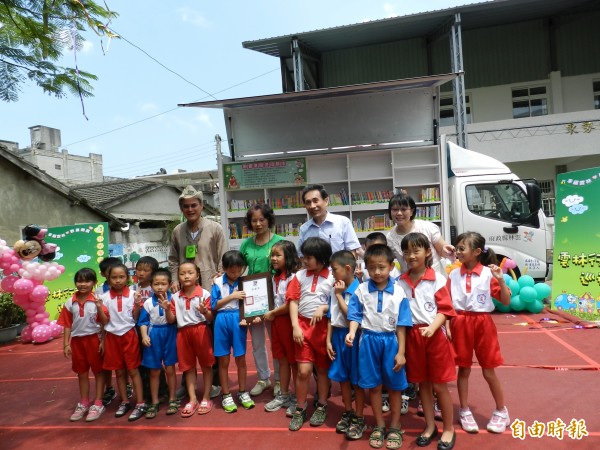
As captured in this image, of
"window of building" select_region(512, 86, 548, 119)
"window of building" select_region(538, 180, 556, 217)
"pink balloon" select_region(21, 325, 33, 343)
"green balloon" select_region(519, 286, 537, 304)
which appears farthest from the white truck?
"window of building" select_region(512, 86, 548, 119)

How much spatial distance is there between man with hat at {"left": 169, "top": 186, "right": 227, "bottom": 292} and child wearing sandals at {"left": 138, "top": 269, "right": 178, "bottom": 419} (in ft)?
0.95

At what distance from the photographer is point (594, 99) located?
12492 millimetres

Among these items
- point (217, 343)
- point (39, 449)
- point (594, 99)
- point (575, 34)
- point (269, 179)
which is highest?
point (575, 34)

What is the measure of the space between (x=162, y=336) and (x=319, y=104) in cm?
449

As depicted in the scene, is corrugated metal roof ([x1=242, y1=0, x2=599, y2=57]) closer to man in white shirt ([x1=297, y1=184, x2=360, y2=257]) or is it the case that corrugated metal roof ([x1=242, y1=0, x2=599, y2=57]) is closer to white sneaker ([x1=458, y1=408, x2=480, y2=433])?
man in white shirt ([x1=297, y1=184, x2=360, y2=257])

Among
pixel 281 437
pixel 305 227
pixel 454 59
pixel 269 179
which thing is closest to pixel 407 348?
pixel 281 437

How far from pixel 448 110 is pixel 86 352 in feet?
40.7

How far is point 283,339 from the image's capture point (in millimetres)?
3328

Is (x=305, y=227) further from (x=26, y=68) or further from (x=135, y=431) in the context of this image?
(x=26, y=68)

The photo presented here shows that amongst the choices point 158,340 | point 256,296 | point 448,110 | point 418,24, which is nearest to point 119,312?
point 158,340

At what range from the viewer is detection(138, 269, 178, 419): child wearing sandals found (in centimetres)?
339

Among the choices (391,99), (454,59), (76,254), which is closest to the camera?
(391,99)

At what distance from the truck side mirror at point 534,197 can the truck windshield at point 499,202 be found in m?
0.11

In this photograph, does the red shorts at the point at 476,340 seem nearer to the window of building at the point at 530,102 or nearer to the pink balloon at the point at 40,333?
the pink balloon at the point at 40,333
